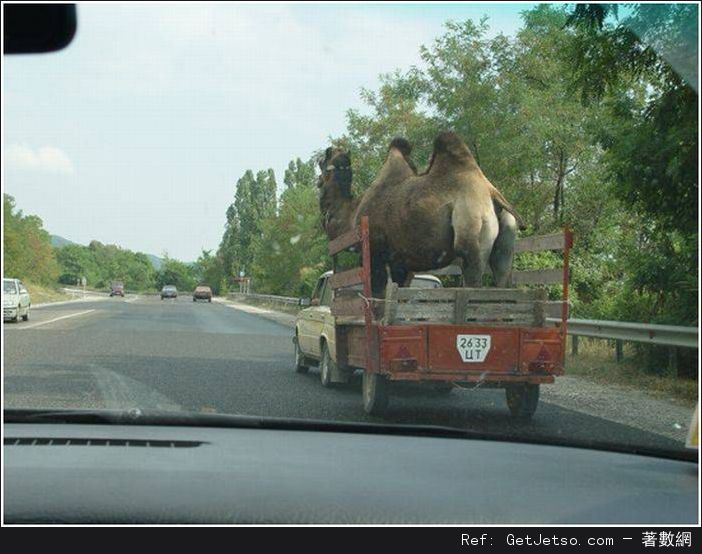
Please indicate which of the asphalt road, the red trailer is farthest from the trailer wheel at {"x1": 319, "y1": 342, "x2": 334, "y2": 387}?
the red trailer

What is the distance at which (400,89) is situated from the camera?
8.71 m

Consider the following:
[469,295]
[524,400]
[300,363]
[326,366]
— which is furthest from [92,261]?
[524,400]

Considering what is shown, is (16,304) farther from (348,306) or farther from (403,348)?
(403,348)

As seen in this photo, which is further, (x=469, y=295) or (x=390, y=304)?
(x=469, y=295)

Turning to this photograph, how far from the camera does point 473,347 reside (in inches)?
318

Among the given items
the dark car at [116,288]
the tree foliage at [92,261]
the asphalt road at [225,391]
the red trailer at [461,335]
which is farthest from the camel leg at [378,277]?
the dark car at [116,288]

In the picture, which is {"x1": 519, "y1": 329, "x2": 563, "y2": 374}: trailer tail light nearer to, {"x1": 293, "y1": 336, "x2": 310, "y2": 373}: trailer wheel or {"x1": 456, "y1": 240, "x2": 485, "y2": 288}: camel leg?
{"x1": 456, "y1": 240, "x2": 485, "y2": 288}: camel leg

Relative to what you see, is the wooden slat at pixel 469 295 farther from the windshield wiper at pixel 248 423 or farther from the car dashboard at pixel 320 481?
the car dashboard at pixel 320 481

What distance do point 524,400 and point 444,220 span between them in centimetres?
207

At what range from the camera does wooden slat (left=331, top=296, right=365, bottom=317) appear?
8.59 metres

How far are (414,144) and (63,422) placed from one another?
5.81m

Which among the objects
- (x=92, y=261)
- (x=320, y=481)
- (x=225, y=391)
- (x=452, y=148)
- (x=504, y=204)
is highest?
(x=452, y=148)

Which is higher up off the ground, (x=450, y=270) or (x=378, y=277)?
(x=450, y=270)
